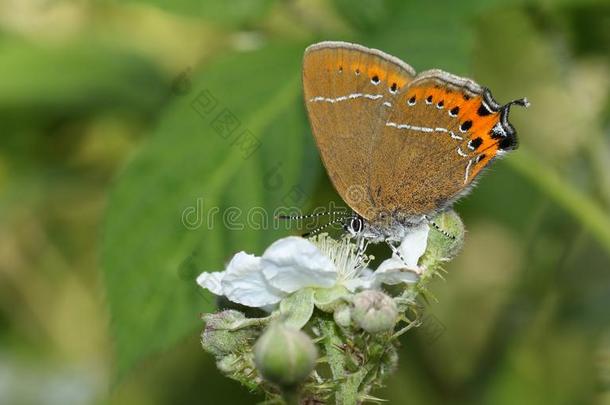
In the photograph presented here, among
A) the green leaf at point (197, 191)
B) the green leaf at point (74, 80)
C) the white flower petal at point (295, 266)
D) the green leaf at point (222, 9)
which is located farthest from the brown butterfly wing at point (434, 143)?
the green leaf at point (74, 80)

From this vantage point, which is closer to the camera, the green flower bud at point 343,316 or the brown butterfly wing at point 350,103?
the green flower bud at point 343,316

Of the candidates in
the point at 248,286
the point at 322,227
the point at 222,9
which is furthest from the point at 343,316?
the point at 222,9

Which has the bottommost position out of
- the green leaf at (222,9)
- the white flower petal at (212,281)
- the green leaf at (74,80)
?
the white flower petal at (212,281)

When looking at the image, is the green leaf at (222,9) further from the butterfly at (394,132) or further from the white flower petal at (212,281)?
the white flower petal at (212,281)

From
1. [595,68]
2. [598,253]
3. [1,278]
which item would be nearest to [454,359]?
[598,253]

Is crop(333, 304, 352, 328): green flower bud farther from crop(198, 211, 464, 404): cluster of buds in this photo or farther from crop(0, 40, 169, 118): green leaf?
crop(0, 40, 169, 118): green leaf

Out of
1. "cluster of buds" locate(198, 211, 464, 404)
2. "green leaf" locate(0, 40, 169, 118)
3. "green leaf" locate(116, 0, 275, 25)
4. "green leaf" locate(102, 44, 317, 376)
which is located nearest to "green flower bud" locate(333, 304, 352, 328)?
"cluster of buds" locate(198, 211, 464, 404)

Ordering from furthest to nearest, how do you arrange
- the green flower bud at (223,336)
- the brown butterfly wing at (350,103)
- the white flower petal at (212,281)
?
the brown butterfly wing at (350,103) < the white flower petal at (212,281) < the green flower bud at (223,336)
